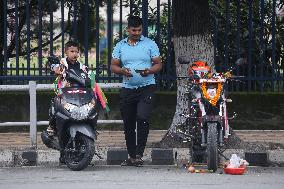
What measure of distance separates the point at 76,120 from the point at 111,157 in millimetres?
1002

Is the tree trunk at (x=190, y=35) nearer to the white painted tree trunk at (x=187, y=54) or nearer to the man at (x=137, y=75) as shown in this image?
the white painted tree trunk at (x=187, y=54)

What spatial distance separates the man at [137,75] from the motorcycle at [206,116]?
0.37 meters

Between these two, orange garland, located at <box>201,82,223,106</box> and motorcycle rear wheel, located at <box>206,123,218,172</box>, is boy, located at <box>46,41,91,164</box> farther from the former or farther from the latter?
motorcycle rear wheel, located at <box>206,123,218,172</box>

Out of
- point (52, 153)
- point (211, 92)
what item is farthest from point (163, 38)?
point (211, 92)

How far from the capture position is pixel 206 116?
29.5 feet

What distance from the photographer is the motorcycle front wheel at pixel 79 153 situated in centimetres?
905

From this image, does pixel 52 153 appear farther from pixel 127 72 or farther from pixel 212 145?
pixel 212 145

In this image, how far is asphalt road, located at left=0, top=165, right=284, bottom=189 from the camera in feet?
26.5

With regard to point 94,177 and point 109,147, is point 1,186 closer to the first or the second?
point 94,177

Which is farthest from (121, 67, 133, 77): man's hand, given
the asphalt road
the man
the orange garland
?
the asphalt road

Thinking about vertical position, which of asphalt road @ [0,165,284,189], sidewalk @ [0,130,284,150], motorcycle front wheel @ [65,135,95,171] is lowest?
asphalt road @ [0,165,284,189]

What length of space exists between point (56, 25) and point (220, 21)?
11.7 ft

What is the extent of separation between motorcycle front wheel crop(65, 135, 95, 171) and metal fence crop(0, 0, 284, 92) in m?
2.99

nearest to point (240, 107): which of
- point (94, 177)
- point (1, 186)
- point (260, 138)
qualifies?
point (260, 138)
